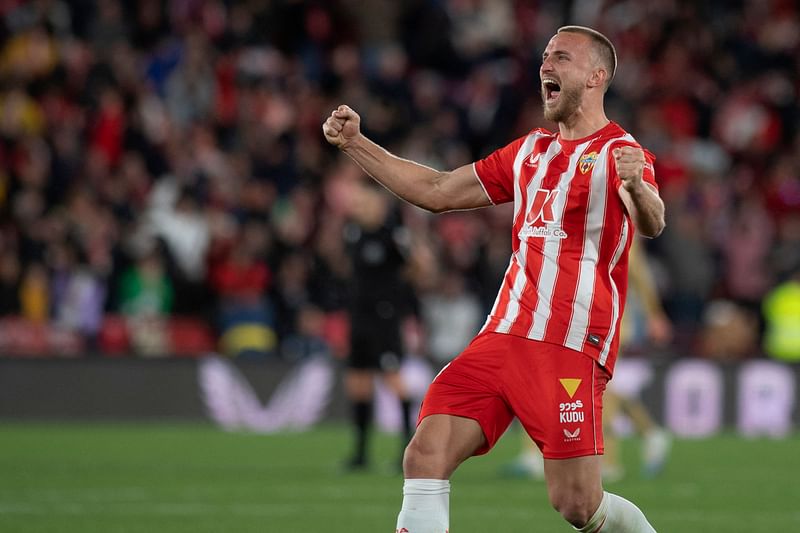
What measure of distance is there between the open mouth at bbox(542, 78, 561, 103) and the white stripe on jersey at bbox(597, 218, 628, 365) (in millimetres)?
545

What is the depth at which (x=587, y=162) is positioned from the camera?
5855 millimetres

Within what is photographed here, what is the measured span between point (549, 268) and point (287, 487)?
17.9ft

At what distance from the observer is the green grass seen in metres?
8.87

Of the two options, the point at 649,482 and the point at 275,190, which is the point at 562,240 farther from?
the point at 275,190

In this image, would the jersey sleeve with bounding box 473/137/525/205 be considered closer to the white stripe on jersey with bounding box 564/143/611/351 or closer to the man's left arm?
the white stripe on jersey with bounding box 564/143/611/351

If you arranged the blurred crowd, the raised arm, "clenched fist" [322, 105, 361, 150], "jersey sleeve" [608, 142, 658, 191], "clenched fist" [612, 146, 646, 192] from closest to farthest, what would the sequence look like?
"clenched fist" [612, 146, 646, 192]
"jersey sleeve" [608, 142, 658, 191]
"clenched fist" [322, 105, 361, 150]
the raised arm
the blurred crowd

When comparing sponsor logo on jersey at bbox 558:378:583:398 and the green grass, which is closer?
sponsor logo on jersey at bbox 558:378:583:398

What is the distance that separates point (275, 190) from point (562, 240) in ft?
41.4

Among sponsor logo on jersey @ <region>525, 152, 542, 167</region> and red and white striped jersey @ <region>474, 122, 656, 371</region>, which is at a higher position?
sponsor logo on jersey @ <region>525, 152, 542, 167</region>

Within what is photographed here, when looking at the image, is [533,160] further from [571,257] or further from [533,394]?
[533,394]

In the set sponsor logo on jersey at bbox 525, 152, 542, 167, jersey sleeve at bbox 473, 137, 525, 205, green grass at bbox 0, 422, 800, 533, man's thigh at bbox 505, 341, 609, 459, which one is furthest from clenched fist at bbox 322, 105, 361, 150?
green grass at bbox 0, 422, 800, 533

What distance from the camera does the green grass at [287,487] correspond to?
887cm

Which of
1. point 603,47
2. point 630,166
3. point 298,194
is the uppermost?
point 298,194

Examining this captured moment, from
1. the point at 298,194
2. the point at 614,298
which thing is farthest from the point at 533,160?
the point at 298,194
